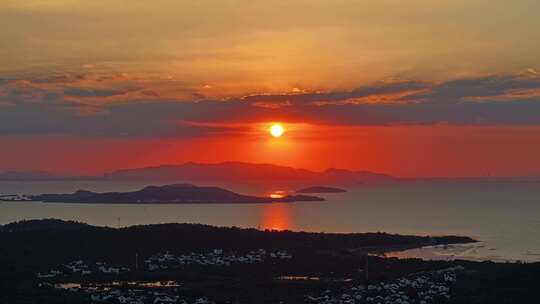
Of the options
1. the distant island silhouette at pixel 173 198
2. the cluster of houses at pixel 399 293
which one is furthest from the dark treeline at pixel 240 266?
the distant island silhouette at pixel 173 198

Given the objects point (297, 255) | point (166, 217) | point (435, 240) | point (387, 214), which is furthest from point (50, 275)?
point (387, 214)

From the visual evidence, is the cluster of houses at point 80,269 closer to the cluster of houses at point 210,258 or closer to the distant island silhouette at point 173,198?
the cluster of houses at point 210,258

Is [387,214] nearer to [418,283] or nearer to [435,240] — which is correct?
[435,240]

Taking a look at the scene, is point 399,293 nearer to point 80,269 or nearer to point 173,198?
point 80,269

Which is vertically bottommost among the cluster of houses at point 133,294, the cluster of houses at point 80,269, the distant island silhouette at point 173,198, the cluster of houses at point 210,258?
the cluster of houses at point 133,294

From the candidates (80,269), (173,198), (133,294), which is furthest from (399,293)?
(173,198)

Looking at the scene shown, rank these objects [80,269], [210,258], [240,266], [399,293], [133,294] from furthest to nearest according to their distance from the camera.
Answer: [210,258] → [240,266] → [80,269] → [133,294] → [399,293]
